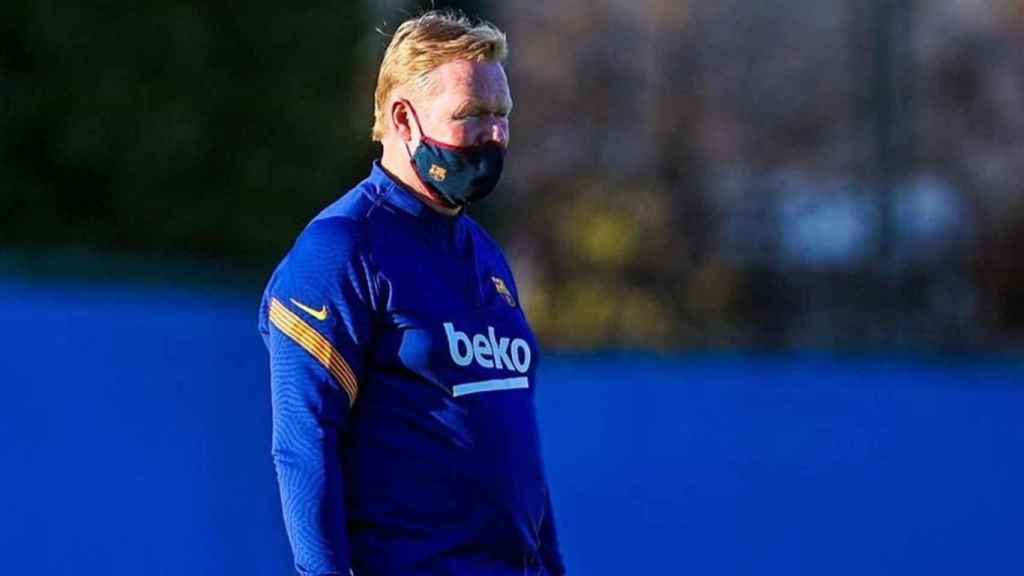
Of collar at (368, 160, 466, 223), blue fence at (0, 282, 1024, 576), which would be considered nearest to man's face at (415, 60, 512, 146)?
collar at (368, 160, 466, 223)

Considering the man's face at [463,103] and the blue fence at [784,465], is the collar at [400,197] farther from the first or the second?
the blue fence at [784,465]

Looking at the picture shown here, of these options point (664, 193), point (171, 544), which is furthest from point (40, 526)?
point (664, 193)

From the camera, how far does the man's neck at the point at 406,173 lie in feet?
11.2

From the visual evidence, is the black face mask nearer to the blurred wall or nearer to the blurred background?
the blurred wall

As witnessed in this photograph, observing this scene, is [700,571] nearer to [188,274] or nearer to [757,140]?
[188,274]

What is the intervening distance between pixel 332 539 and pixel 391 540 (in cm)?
14

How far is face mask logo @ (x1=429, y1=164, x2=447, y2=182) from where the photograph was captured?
3.37 meters

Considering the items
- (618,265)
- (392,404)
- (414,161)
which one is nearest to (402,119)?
(414,161)

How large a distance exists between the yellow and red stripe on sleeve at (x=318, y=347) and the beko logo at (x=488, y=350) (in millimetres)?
194

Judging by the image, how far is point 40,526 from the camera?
20.6ft

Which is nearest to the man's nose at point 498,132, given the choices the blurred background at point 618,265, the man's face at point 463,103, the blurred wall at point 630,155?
the man's face at point 463,103

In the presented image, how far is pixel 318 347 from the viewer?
319 cm

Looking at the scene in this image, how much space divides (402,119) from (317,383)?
0.52 meters

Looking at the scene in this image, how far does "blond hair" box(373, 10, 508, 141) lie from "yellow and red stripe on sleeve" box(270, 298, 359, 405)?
43cm
